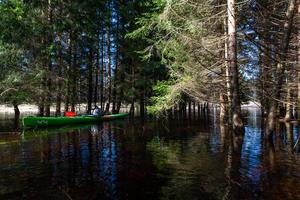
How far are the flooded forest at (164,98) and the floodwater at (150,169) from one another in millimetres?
40

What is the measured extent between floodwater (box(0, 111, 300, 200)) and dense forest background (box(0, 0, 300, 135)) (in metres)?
2.47

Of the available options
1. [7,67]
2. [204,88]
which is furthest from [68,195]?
[7,67]

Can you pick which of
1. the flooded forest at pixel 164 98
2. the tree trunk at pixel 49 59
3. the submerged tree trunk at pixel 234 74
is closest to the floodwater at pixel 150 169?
the flooded forest at pixel 164 98

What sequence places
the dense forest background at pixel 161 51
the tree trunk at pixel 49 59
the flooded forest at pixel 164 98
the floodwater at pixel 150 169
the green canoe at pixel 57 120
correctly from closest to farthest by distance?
the floodwater at pixel 150 169, the flooded forest at pixel 164 98, the dense forest background at pixel 161 51, the green canoe at pixel 57 120, the tree trunk at pixel 49 59

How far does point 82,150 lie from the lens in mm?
13711

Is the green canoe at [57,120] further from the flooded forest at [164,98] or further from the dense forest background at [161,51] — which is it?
the dense forest background at [161,51]

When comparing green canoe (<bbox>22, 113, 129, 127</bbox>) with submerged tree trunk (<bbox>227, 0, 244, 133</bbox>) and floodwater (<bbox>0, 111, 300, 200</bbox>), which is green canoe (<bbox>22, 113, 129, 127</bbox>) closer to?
floodwater (<bbox>0, 111, 300, 200</bbox>)

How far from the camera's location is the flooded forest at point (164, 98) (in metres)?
8.45

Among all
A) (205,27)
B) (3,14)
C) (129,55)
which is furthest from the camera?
(129,55)

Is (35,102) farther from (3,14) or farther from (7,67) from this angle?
(3,14)

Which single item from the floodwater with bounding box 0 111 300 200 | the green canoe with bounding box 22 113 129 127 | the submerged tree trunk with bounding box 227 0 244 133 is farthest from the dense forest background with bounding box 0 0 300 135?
the floodwater with bounding box 0 111 300 200

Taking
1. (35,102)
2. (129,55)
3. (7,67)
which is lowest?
(35,102)

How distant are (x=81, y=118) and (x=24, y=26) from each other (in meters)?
8.16

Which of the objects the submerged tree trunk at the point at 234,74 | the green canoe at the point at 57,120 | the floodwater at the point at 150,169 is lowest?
the floodwater at the point at 150,169
